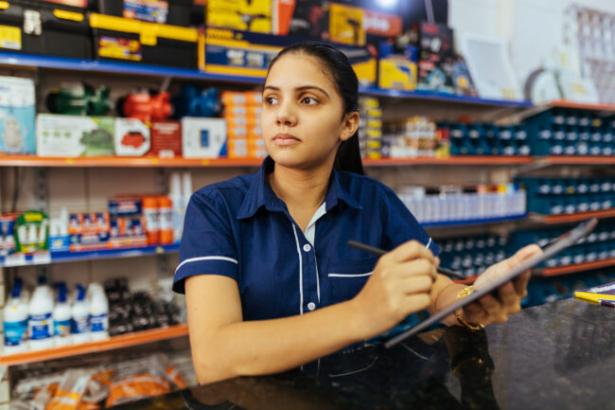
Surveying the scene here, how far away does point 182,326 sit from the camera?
102 inches

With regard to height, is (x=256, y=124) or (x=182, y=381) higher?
(x=256, y=124)

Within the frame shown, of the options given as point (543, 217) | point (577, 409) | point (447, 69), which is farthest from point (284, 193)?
point (543, 217)

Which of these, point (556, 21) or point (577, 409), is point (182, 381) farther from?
point (556, 21)

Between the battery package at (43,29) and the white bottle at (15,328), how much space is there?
123 centimetres

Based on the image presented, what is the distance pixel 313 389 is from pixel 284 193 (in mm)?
695

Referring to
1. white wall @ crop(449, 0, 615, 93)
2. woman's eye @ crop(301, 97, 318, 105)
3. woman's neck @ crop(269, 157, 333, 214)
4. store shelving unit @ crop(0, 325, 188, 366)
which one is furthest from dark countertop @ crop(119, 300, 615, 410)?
white wall @ crop(449, 0, 615, 93)

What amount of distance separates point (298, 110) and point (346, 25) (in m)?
2.10

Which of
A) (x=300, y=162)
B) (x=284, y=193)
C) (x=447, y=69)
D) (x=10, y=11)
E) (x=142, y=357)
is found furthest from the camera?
(x=447, y=69)

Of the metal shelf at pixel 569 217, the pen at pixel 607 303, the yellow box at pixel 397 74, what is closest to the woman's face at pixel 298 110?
the pen at pixel 607 303

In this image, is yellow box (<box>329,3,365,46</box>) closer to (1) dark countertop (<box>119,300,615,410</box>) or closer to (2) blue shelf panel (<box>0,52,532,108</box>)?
(2) blue shelf panel (<box>0,52,532,108</box>)

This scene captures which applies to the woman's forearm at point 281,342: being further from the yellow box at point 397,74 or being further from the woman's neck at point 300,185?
the yellow box at point 397,74

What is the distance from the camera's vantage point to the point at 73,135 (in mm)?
2295

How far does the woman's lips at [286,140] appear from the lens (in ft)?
3.94

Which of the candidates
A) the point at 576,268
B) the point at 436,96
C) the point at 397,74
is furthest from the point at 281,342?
the point at 576,268
